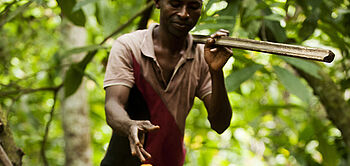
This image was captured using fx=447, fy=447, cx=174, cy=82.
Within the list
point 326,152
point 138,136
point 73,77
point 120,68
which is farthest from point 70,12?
point 326,152

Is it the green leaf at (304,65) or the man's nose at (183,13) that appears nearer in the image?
the man's nose at (183,13)

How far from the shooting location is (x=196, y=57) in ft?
4.75

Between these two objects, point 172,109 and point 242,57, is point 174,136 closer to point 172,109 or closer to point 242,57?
point 172,109

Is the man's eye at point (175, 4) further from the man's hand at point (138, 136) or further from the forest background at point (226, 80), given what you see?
the man's hand at point (138, 136)

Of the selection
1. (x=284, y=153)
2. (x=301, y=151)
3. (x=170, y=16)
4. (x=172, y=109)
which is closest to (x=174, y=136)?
(x=172, y=109)

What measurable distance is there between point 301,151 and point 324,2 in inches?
41.2

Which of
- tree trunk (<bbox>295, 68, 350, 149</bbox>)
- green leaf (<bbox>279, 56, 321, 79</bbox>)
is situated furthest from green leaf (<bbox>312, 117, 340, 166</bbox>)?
green leaf (<bbox>279, 56, 321, 79</bbox>)

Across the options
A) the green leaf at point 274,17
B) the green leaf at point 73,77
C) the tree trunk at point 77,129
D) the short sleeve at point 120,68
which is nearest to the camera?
the short sleeve at point 120,68

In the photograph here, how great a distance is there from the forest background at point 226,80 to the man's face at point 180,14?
0.46 ft

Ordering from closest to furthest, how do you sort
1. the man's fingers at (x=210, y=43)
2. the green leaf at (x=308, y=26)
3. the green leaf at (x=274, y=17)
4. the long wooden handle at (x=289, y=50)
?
the long wooden handle at (x=289, y=50), the man's fingers at (x=210, y=43), the green leaf at (x=308, y=26), the green leaf at (x=274, y=17)

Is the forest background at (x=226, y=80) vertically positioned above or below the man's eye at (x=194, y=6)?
below

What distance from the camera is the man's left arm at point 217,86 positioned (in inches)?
48.3

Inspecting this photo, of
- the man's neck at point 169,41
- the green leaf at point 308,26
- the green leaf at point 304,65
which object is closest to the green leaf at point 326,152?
the green leaf at point 304,65

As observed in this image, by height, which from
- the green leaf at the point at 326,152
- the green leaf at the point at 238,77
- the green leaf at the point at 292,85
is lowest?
the green leaf at the point at 326,152
